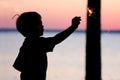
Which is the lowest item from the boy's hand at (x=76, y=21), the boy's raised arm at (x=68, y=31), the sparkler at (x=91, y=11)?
the boy's raised arm at (x=68, y=31)

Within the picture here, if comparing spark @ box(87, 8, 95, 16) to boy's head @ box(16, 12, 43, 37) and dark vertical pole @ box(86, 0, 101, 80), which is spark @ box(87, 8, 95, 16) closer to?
dark vertical pole @ box(86, 0, 101, 80)

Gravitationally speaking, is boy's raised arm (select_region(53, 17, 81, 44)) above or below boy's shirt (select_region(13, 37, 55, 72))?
above

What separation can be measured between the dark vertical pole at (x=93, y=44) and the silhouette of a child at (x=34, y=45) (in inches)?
4.4

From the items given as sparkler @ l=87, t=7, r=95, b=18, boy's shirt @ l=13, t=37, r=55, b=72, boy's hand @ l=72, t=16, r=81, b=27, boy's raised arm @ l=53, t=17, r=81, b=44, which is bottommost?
boy's shirt @ l=13, t=37, r=55, b=72

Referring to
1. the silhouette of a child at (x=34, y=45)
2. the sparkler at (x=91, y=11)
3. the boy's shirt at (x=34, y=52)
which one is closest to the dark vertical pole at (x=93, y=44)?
the sparkler at (x=91, y=11)

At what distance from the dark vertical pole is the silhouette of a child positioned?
11cm

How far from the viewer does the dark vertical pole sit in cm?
307

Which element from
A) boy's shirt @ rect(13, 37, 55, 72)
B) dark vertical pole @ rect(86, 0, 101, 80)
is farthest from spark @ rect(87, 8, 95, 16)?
boy's shirt @ rect(13, 37, 55, 72)

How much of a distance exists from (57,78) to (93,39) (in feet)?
13.5

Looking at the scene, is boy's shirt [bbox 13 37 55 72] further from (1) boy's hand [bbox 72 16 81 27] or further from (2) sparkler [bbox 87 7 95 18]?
(2) sparkler [bbox 87 7 95 18]

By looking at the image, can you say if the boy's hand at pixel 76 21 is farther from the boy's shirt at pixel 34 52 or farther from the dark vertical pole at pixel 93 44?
the boy's shirt at pixel 34 52

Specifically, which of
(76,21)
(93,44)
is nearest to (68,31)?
(76,21)

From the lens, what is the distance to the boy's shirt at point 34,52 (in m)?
3.12

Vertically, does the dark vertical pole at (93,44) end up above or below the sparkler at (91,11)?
below
